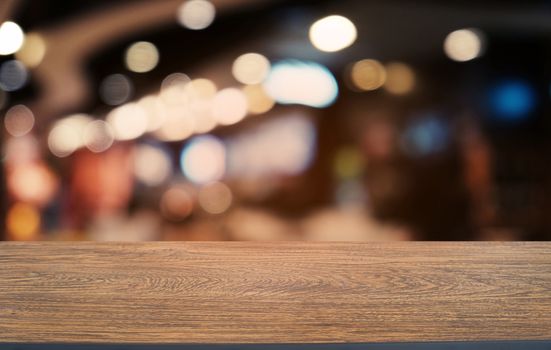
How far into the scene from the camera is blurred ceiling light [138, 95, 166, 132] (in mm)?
7355

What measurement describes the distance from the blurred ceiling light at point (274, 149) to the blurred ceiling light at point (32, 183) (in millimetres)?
2101

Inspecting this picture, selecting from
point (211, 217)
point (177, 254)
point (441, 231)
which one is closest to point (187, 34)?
point (211, 217)

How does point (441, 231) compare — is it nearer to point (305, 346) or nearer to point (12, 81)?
point (12, 81)

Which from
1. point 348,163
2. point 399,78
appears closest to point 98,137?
point 348,163

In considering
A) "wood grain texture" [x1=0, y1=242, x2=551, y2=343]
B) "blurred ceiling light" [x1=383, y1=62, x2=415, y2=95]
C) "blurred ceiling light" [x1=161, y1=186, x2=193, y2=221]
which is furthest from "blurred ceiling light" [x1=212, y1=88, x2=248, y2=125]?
"wood grain texture" [x1=0, y1=242, x2=551, y2=343]

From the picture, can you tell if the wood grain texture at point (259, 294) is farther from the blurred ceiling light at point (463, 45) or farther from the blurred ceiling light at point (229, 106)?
the blurred ceiling light at point (229, 106)

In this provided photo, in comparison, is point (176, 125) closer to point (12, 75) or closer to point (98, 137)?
point (98, 137)

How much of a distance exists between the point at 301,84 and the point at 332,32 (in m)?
1.56

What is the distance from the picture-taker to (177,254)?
1.07m

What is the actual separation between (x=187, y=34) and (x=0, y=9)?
4.13 meters

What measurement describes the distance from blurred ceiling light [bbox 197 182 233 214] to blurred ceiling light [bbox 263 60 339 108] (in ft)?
4.04

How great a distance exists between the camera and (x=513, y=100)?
5832 mm

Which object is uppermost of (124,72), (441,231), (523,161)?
(124,72)

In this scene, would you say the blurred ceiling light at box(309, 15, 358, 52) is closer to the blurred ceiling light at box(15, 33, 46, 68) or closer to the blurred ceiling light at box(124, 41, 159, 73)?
the blurred ceiling light at box(124, 41, 159, 73)
